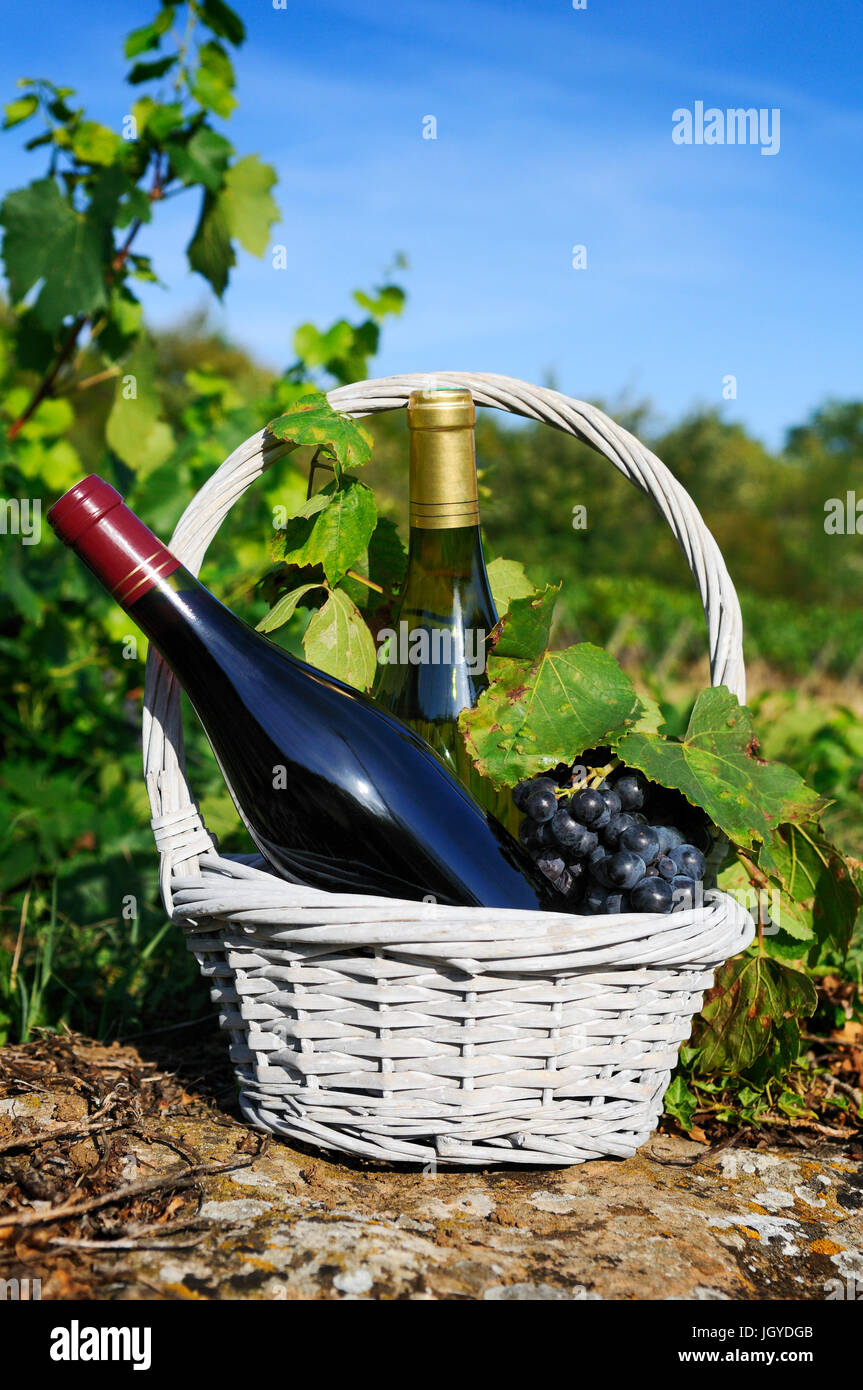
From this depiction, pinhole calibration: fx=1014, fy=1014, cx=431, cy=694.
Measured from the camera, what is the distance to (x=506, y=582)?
1711mm

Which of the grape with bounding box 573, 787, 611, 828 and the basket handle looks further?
the basket handle

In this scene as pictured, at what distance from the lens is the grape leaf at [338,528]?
147 cm

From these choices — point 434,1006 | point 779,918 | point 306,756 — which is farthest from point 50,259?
point 779,918

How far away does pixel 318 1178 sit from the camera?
1.24 m

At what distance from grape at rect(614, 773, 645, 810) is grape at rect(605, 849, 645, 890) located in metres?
0.07

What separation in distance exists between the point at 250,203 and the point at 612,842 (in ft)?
5.93

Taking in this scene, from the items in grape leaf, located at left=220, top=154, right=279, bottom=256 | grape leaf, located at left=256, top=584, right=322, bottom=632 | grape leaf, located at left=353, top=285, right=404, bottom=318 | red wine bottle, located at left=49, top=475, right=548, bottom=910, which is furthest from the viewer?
grape leaf, located at left=353, top=285, right=404, bottom=318

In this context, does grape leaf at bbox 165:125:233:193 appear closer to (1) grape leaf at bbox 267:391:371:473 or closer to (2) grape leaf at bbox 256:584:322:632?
(1) grape leaf at bbox 267:391:371:473

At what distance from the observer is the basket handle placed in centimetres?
139

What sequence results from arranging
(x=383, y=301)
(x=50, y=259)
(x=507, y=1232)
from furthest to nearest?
(x=383, y=301) → (x=50, y=259) → (x=507, y=1232)

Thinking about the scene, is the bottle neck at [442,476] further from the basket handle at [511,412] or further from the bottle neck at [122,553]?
the bottle neck at [122,553]

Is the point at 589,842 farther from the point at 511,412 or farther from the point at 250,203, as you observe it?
the point at 250,203

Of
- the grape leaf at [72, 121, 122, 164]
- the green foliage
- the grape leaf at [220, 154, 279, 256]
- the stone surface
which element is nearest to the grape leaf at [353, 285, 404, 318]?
the green foliage

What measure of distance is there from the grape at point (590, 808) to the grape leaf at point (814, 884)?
382 mm
